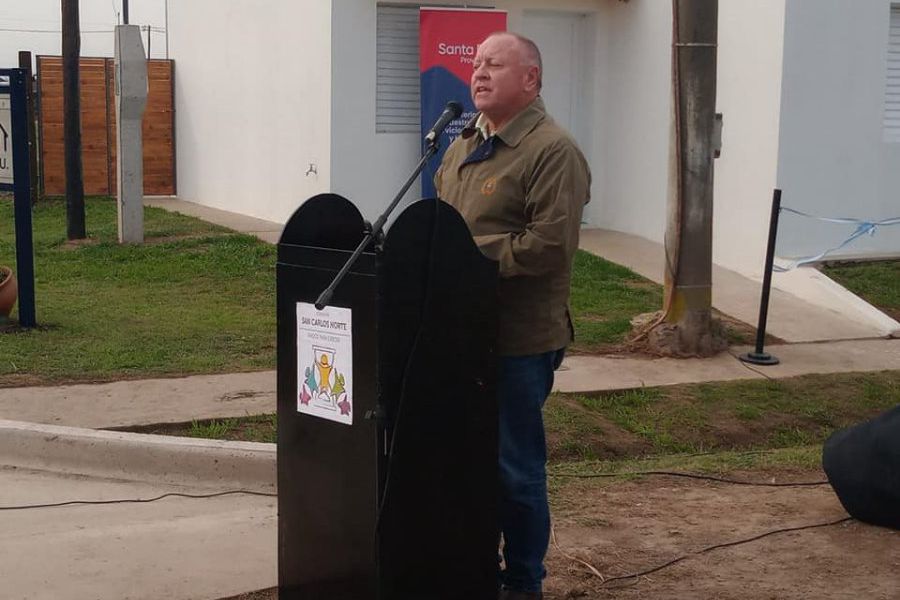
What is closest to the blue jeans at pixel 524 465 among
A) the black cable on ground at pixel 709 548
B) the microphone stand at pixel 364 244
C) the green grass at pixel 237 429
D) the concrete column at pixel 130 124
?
the black cable on ground at pixel 709 548

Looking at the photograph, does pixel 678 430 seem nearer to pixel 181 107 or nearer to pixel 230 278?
pixel 230 278

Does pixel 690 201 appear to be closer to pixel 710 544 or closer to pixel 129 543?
pixel 710 544

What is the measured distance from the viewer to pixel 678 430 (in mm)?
7492

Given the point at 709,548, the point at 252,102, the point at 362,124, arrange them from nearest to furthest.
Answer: the point at 709,548, the point at 362,124, the point at 252,102

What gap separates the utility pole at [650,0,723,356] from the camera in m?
8.75

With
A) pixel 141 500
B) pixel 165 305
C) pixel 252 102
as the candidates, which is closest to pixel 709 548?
pixel 141 500

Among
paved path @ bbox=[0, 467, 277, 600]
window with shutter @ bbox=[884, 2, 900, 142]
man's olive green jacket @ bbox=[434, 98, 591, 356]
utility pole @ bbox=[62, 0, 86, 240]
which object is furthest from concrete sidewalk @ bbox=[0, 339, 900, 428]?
utility pole @ bbox=[62, 0, 86, 240]

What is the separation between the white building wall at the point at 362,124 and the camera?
13.4 m

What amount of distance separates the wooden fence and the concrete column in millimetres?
4318

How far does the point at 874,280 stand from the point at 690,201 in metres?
3.06

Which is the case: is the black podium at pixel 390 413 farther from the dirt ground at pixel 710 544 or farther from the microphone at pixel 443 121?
the dirt ground at pixel 710 544

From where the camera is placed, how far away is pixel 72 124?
14.7 m

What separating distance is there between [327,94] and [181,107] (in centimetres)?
708

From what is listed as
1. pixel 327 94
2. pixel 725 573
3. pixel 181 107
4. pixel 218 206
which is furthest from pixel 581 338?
pixel 181 107
